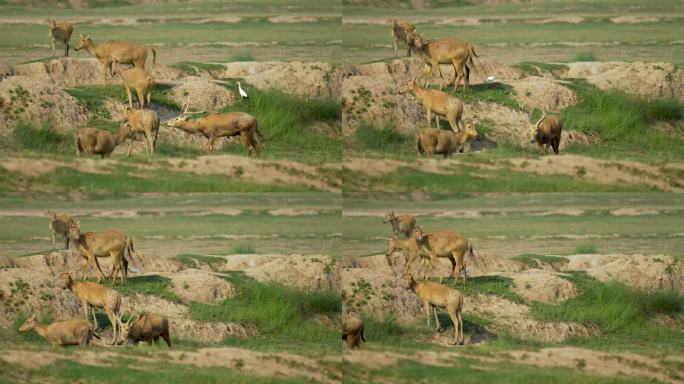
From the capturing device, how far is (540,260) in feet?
90.7

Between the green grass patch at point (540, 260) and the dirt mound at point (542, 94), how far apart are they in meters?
2.11

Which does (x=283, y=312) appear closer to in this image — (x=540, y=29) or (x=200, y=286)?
(x=200, y=286)

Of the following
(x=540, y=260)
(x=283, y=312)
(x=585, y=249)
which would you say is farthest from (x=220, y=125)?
(x=585, y=249)

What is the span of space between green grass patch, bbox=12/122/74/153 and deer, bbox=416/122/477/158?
188 inches

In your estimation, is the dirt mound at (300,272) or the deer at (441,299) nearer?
the deer at (441,299)

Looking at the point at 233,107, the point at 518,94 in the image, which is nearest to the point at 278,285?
the point at 233,107

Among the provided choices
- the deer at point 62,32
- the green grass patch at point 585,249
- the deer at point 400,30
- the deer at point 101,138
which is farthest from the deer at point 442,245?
the deer at point 62,32

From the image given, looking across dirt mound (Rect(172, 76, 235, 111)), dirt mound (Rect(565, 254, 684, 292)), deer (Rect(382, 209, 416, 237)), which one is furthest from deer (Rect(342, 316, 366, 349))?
dirt mound (Rect(172, 76, 235, 111))

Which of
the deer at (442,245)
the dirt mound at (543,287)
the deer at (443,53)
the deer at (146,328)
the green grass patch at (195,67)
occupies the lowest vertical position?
the deer at (146,328)

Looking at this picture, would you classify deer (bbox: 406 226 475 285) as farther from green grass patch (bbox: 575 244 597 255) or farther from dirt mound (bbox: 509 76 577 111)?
green grass patch (bbox: 575 244 597 255)

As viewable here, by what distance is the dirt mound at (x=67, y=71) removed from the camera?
27531 mm

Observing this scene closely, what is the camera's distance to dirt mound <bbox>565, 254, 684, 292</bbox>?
27172mm

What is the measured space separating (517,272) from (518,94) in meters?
2.52

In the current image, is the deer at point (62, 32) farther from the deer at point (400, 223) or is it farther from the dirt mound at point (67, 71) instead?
the deer at point (400, 223)
